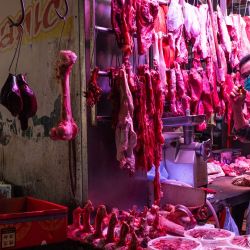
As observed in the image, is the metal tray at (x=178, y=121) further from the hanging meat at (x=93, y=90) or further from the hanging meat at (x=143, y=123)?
the hanging meat at (x=93, y=90)

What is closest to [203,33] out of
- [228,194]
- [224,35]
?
[224,35]

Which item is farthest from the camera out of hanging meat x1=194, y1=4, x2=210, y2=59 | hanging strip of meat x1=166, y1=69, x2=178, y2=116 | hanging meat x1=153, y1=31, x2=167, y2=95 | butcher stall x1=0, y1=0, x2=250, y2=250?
hanging meat x1=194, y1=4, x2=210, y2=59

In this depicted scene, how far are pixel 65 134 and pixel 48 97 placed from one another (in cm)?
92

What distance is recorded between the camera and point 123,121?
12.3 feet

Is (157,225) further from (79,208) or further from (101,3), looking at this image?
(101,3)

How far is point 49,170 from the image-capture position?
417 cm

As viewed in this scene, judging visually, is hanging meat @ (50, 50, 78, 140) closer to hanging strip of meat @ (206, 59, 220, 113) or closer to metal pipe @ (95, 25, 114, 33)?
metal pipe @ (95, 25, 114, 33)

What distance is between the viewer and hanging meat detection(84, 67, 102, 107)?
361cm

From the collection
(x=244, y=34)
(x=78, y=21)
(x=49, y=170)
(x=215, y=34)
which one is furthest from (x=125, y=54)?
(x=244, y=34)

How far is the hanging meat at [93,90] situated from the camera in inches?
142

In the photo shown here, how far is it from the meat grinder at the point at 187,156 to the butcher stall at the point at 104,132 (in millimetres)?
12

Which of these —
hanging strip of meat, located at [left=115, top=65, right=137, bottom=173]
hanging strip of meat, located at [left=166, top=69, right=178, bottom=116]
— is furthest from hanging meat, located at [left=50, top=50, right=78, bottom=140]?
hanging strip of meat, located at [left=166, top=69, right=178, bottom=116]

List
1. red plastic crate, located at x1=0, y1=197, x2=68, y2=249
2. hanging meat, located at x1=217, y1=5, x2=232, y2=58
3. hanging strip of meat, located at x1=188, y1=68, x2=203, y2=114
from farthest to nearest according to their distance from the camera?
1. hanging meat, located at x1=217, y1=5, x2=232, y2=58
2. hanging strip of meat, located at x1=188, y1=68, x2=203, y2=114
3. red plastic crate, located at x1=0, y1=197, x2=68, y2=249

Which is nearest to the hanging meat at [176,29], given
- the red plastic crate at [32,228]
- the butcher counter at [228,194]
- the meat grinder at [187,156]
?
the meat grinder at [187,156]
